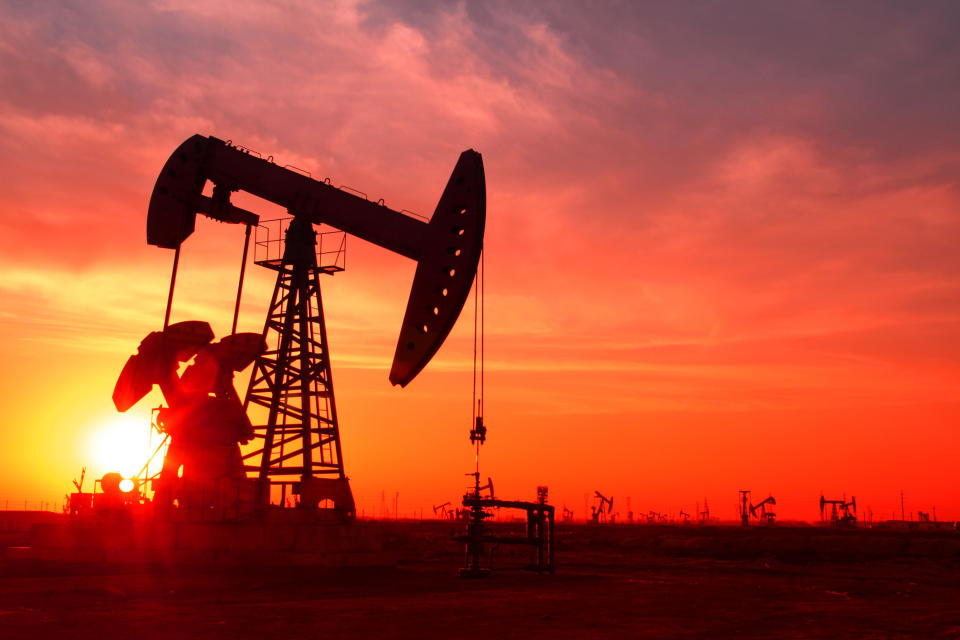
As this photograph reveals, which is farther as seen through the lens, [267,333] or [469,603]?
[267,333]

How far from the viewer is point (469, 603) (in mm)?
17422

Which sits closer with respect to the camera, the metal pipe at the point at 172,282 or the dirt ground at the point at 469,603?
the dirt ground at the point at 469,603

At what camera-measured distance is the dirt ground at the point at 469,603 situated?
13891mm

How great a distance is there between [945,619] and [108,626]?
13.7 meters

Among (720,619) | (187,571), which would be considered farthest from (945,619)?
(187,571)

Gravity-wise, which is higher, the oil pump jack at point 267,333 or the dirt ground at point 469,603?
the oil pump jack at point 267,333

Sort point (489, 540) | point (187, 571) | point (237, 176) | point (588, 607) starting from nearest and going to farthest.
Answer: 1. point (588, 607)
2. point (489, 540)
3. point (187, 571)
4. point (237, 176)

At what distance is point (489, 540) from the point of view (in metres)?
22.7

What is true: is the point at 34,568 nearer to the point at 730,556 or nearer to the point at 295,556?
the point at 295,556

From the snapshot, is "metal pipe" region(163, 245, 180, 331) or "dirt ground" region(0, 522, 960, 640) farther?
"metal pipe" region(163, 245, 180, 331)

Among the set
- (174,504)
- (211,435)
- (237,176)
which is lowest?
(174,504)

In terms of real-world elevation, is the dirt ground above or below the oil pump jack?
below

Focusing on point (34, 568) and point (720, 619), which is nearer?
point (720, 619)

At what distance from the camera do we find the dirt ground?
13891 millimetres
